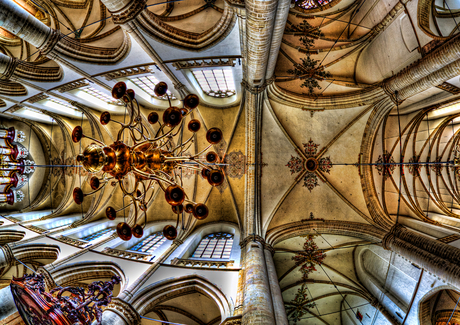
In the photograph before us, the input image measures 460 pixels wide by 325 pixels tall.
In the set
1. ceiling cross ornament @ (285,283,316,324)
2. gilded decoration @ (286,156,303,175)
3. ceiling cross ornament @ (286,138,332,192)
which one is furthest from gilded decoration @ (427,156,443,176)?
ceiling cross ornament @ (285,283,316,324)

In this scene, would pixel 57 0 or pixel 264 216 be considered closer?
pixel 57 0

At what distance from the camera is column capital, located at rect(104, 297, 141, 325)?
5.83 metres

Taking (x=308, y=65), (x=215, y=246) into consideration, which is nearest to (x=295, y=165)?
(x=308, y=65)

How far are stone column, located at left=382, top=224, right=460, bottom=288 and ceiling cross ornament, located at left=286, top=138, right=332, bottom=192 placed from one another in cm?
407

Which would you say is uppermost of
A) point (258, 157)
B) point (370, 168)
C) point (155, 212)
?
point (258, 157)

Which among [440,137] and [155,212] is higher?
[440,137]

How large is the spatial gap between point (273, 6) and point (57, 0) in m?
9.46

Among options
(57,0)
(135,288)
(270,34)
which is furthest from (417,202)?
(57,0)

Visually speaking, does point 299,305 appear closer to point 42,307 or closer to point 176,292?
point 176,292

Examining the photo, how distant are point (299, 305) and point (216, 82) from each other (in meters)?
12.0

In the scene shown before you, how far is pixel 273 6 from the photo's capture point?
185 inches

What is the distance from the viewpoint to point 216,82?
10.1 metres

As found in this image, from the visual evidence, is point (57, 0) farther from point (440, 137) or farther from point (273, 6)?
point (440, 137)

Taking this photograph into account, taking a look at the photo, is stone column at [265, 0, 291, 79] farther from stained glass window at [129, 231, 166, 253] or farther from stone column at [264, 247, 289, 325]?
stained glass window at [129, 231, 166, 253]
